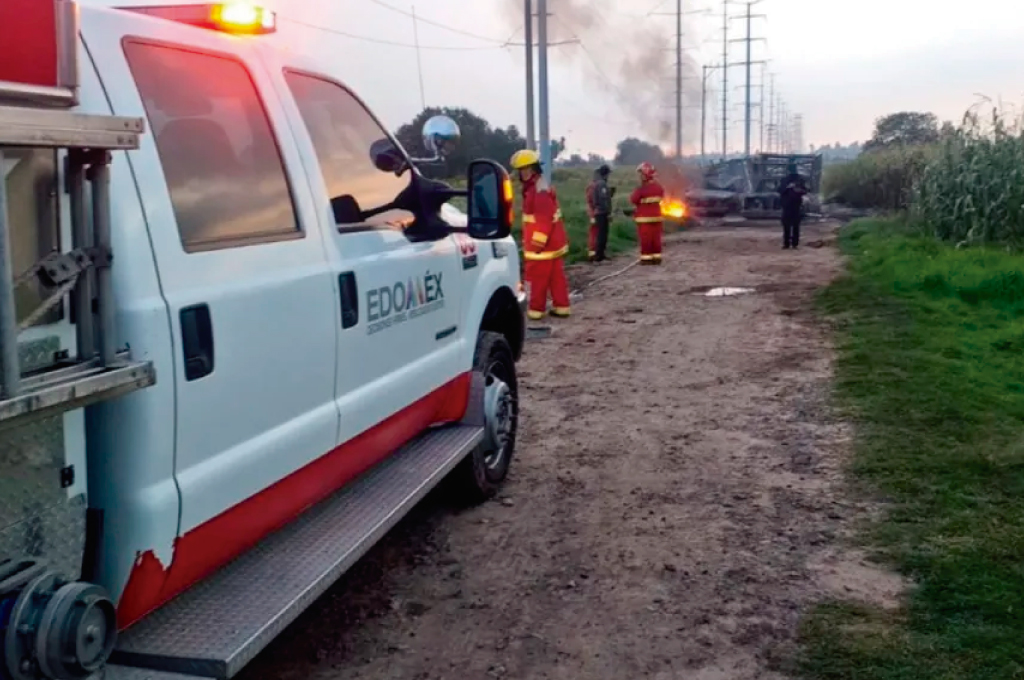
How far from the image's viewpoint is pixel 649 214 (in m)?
19.6

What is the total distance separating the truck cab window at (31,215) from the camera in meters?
2.42

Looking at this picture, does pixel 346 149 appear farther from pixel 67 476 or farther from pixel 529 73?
pixel 529 73

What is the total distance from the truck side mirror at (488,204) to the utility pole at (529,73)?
17942mm

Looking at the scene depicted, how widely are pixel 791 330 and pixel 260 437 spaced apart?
922 cm

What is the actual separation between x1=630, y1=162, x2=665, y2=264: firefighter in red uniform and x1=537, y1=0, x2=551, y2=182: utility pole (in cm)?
248

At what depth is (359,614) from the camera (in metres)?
4.68

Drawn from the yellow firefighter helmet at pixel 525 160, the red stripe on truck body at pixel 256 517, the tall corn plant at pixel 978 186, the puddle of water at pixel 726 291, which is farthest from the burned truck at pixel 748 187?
the red stripe on truck body at pixel 256 517

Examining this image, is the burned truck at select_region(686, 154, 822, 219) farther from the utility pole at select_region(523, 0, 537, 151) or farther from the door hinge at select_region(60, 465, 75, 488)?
the door hinge at select_region(60, 465, 75, 488)

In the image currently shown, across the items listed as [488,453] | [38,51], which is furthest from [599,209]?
[38,51]

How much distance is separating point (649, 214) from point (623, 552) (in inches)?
578

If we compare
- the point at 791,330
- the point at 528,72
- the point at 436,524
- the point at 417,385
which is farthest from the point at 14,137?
the point at 528,72

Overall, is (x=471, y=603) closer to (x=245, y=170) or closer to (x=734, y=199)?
(x=245, y=170)

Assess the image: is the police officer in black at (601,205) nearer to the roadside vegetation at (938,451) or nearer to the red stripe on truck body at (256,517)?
the roadside vegetation at (938,451)

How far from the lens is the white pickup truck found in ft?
7.85
